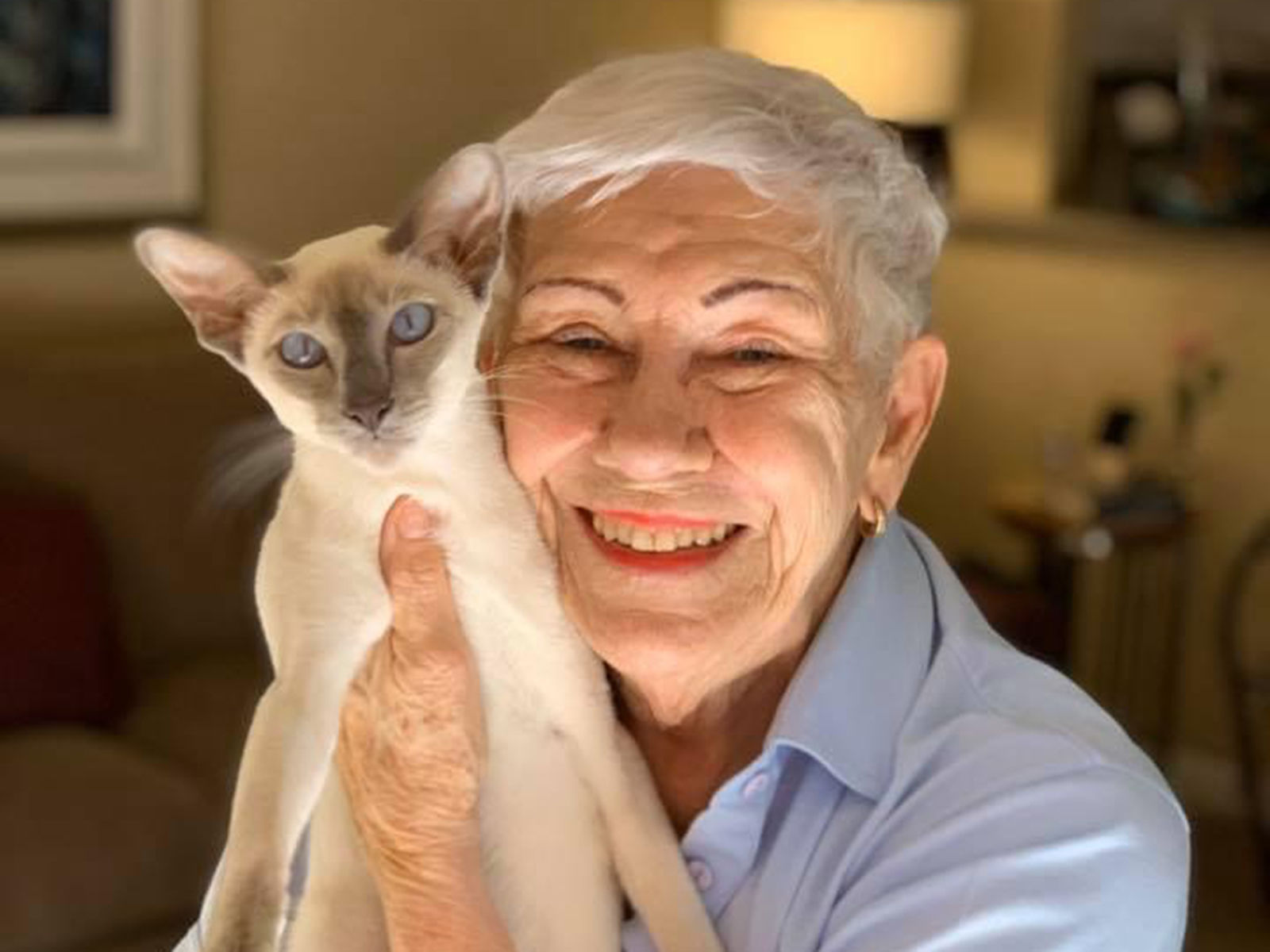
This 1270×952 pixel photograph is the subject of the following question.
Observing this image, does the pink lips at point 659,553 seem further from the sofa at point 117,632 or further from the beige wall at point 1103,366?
the beige wall at point 1103,366

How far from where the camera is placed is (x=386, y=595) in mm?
1087

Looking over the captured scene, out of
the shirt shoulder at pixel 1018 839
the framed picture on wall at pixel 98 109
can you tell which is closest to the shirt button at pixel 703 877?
the shirt shoulder at pixel 1018 839

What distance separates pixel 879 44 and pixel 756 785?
2.92 meters

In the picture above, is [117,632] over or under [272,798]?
under

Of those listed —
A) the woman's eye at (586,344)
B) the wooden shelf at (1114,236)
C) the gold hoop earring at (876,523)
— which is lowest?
the wooden shelf at (1114,236)

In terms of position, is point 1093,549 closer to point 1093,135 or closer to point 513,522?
point 1093,135

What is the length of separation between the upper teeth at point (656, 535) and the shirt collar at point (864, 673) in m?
0.12

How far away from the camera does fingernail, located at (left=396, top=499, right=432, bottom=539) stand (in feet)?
3.54

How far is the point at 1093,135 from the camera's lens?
164 inches

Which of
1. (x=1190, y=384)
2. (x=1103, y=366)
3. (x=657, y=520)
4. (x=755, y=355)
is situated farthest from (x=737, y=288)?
(x=1103, y=366)

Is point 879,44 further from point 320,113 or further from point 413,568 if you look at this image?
point 413,568

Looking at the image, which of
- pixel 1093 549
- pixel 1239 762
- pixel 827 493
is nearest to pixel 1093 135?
pixel 1093 549

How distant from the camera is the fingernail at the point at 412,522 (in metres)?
1.08

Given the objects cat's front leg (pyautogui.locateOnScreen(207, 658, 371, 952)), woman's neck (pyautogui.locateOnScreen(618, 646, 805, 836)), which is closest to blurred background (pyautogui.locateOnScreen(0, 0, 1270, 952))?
woman's neck (pyautogui.locateOnScreen(618, 646, 805, 836))
